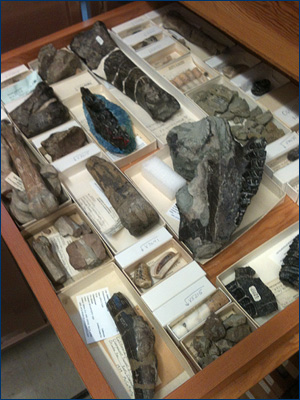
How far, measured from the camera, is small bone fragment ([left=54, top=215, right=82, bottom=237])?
5.98 feet

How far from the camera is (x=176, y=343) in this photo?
61.3 inches

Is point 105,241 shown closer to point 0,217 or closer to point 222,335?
point 0,217

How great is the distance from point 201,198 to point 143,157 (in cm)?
49

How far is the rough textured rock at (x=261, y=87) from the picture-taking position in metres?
2.25

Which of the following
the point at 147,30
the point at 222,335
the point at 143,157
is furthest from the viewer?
the point at 147,30

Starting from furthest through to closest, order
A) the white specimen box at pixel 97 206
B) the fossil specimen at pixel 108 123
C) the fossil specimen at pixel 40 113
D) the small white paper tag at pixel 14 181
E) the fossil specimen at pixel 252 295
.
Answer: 1. the fossil specimen at pixel 40 113
2. the fossil specimen at pixel 108 123
3. the small white paper tag at pixel 14 181
4. the white specimen box at pixel 97 206
5. the fossil specimen at pixel 252 295

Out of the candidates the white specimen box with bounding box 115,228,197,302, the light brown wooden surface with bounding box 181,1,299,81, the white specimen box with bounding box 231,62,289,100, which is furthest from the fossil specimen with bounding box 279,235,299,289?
the white specimen box with bounding box 231,62,289,100

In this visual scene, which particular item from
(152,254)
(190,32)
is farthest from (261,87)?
(152,254)

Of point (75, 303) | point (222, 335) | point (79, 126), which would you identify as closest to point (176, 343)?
point (222, 335)

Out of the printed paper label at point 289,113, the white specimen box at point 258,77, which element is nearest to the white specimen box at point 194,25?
the white specimen box at point 258,77

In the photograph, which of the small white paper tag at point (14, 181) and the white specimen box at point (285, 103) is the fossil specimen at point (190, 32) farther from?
the small white paper tag at point (14, 181)

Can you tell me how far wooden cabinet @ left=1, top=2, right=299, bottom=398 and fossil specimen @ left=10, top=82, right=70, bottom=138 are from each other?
544 mm

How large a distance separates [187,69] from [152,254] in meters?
1.16

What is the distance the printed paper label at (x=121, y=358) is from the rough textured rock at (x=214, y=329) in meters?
0.30
